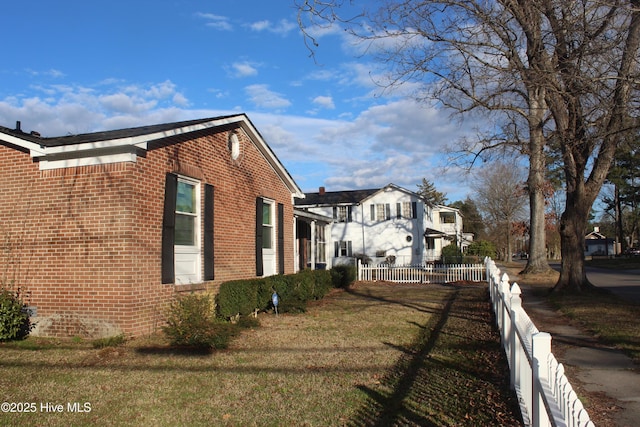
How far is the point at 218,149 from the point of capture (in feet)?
39.0

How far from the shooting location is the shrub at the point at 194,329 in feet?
25.7

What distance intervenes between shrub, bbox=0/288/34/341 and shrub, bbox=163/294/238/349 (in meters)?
2.76

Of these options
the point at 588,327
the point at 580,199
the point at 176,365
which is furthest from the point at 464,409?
the point at 580,199

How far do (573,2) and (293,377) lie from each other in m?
7.33

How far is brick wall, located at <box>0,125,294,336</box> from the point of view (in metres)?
8.68

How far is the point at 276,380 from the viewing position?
252 inches

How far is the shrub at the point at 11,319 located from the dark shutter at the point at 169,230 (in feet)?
8.05

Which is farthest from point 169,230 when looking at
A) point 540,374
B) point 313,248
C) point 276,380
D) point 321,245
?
point 321,245

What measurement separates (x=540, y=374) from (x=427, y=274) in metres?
23.5

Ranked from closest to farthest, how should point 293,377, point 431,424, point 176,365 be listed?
point 431,424 < point 293,377 < point 176,365

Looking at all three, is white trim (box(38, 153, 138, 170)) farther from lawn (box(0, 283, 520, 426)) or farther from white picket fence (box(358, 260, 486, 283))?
white picket fence (box(358, 260, 486, 283))

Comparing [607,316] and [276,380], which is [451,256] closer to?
[607,316]

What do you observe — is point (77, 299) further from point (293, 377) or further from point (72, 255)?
point (293, 377)

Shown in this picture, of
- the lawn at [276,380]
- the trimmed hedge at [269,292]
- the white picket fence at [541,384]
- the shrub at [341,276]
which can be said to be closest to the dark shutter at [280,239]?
the trimmed hedge at [269,292]
